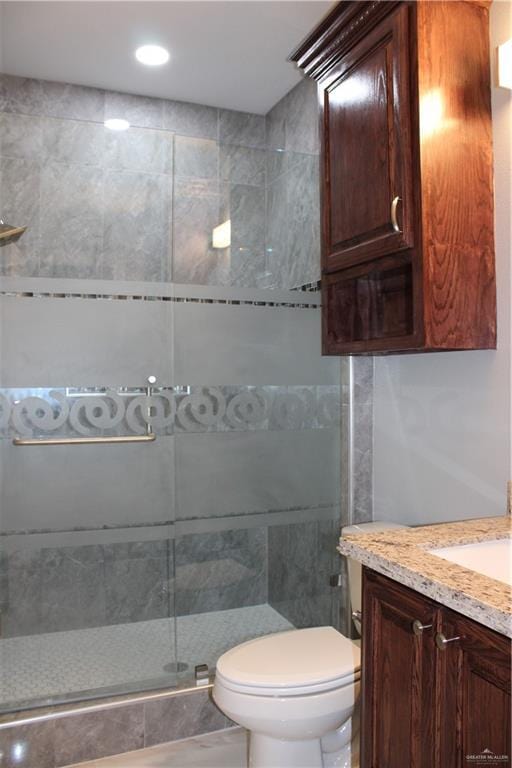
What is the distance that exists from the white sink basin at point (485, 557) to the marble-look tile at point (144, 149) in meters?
1.81

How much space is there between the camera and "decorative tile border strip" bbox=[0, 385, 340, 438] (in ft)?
7.42

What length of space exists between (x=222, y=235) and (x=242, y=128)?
915 millimetres

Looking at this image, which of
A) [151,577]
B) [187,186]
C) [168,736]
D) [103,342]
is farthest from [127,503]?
[187,186]

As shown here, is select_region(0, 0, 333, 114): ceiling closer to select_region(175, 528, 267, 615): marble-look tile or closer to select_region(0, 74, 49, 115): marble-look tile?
select_region(0, 74, 49, 115): marble-look tile

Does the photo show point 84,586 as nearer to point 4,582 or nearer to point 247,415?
point 4,582

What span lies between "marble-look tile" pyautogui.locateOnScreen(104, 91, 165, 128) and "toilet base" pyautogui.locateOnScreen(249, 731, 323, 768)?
270cm

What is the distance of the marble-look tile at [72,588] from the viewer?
2.30m

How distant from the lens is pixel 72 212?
8.37 feet

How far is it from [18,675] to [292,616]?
44.5 inches

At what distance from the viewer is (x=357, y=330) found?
225 centimetres

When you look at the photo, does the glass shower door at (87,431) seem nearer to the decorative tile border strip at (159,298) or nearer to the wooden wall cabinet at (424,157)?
the decorative tile border strip at (159,298)

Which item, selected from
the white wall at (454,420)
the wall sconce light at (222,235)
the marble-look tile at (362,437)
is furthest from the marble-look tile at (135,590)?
the wall sconce light at (222,235)

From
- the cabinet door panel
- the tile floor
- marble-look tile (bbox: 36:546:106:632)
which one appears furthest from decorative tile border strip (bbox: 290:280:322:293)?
the tile floor

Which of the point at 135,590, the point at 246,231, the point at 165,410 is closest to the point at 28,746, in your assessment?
the point at 135,590
